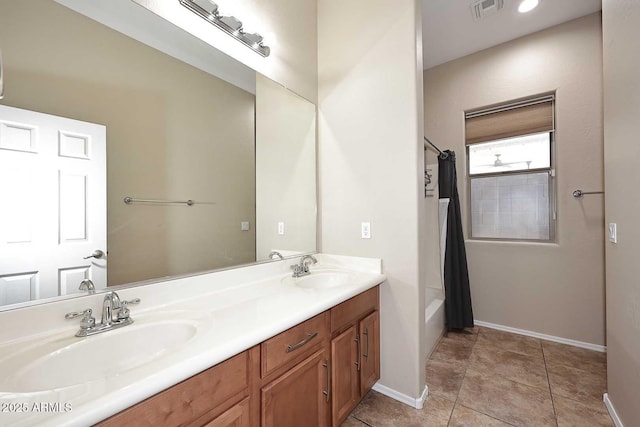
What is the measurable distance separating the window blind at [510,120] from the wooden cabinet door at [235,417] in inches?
123

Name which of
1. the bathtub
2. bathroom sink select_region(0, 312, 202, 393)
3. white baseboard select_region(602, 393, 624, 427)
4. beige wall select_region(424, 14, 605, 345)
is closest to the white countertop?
bathroom sink select_region(0, 312, 202, 393)

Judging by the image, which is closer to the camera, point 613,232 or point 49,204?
point 49,204

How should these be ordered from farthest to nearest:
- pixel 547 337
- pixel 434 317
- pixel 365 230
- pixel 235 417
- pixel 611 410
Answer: pixel 547 337 < pixel 434 317 < pixel 365 230 < pixel 611 410 < pixel 235 417

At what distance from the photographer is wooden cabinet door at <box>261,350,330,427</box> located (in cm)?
98

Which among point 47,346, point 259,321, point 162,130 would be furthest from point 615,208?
point 47,346

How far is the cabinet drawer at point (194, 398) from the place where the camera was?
0.63 m

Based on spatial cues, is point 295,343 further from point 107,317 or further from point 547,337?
point 547,337

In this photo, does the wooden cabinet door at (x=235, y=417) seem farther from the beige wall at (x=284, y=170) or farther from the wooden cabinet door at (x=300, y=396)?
the beige wall at (x=284, y=170)

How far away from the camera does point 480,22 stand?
2.41 metres

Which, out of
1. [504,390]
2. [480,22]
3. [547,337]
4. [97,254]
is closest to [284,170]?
[97,254]

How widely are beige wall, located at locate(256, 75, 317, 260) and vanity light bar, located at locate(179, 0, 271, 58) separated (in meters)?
0.17

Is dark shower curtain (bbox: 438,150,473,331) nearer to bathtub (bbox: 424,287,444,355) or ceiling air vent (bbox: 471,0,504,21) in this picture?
bathtub (bbox: 424,287,444,355)

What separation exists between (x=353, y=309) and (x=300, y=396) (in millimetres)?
513

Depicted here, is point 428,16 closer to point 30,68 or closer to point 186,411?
point 30,68
